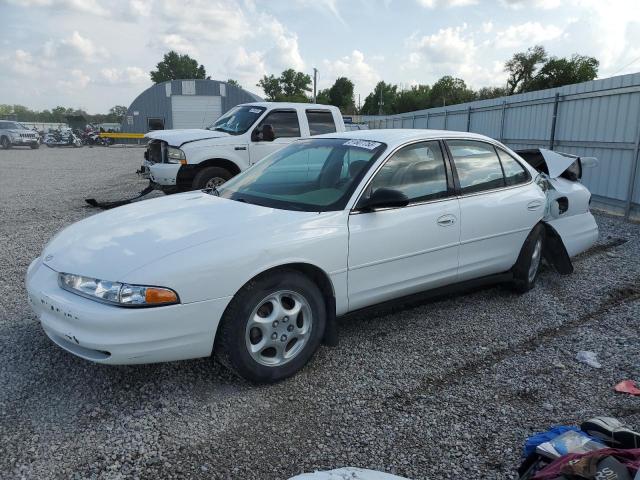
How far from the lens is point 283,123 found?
9.47m

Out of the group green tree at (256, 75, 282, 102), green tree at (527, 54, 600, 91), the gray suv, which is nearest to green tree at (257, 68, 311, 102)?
green tree at (256, 75, 282, 102)

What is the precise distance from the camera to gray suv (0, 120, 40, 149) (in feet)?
102

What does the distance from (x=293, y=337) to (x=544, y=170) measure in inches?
168

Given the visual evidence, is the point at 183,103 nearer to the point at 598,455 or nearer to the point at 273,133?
the point at 273,133

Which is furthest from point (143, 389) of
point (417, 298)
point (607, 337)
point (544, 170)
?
point (544, 170)

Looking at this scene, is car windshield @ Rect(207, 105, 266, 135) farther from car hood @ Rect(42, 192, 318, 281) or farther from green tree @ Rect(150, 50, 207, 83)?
green tree @ Rect(150, 50, 207, 83)

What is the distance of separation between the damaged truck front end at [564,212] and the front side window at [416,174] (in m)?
1.41

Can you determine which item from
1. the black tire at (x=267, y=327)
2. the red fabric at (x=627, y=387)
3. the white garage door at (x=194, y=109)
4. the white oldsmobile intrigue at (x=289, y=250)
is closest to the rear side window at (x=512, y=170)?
the white oldsmobile intrigue at (x=289, y=250)

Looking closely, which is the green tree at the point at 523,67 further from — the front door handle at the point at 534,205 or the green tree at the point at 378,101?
the front door handle at the point at 534,205

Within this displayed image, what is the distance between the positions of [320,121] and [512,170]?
5.63 m

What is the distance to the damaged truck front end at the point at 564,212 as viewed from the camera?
5.09 m

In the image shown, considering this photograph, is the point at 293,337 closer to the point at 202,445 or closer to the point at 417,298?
the point at 202,445

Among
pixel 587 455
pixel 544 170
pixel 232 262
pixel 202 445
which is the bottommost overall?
pixel 202 445

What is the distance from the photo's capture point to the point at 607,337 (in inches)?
159
